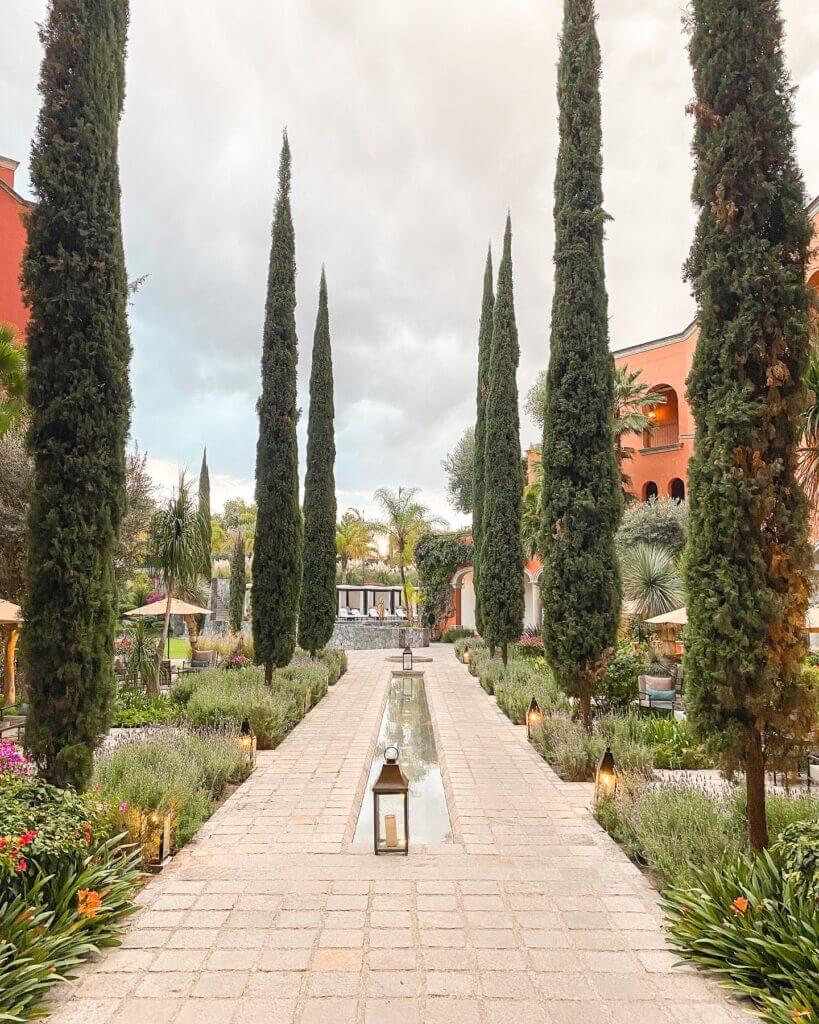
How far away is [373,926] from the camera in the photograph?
151 inches

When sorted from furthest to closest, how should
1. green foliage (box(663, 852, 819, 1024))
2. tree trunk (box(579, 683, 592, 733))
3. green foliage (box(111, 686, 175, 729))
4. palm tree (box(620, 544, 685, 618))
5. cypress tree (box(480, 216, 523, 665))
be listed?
cypress tree (box(480, 216, 523, 665)) → palm tree (box(620, 544, 685, 618)) → green foliage (box(111, 686, 175, 729)) → tree trunk (box(579, 683, 592, 733)) → green foliage (box(663, 852, 819, 1024))

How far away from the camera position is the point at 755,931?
10.7 ft

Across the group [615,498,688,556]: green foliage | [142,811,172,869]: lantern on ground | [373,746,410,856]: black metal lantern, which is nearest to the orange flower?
[142,811,172,869]: lantern on ground

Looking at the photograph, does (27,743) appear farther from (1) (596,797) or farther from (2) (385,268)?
(2) (385,268)

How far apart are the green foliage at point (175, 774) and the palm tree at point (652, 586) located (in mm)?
11319

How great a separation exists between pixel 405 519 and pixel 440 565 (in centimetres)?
652

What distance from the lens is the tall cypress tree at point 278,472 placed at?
12344mm

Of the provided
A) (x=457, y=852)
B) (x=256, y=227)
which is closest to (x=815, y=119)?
(x=457, y=852)

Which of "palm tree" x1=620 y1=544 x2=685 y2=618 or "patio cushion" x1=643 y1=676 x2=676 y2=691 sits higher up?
"palm tree" x1=620 y1=544 x2=685 y2=618

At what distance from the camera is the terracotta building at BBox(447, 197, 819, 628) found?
82.4 feet

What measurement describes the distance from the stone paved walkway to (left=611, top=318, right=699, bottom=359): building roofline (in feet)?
76.2

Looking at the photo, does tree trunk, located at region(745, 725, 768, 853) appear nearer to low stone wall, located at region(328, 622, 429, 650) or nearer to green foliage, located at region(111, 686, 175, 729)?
green foliage, located at region(111, 686, 175, 729)

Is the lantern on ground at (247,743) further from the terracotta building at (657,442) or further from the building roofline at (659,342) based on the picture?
the building roofline at (659,342)

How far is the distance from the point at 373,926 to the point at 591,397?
738 centimetres
